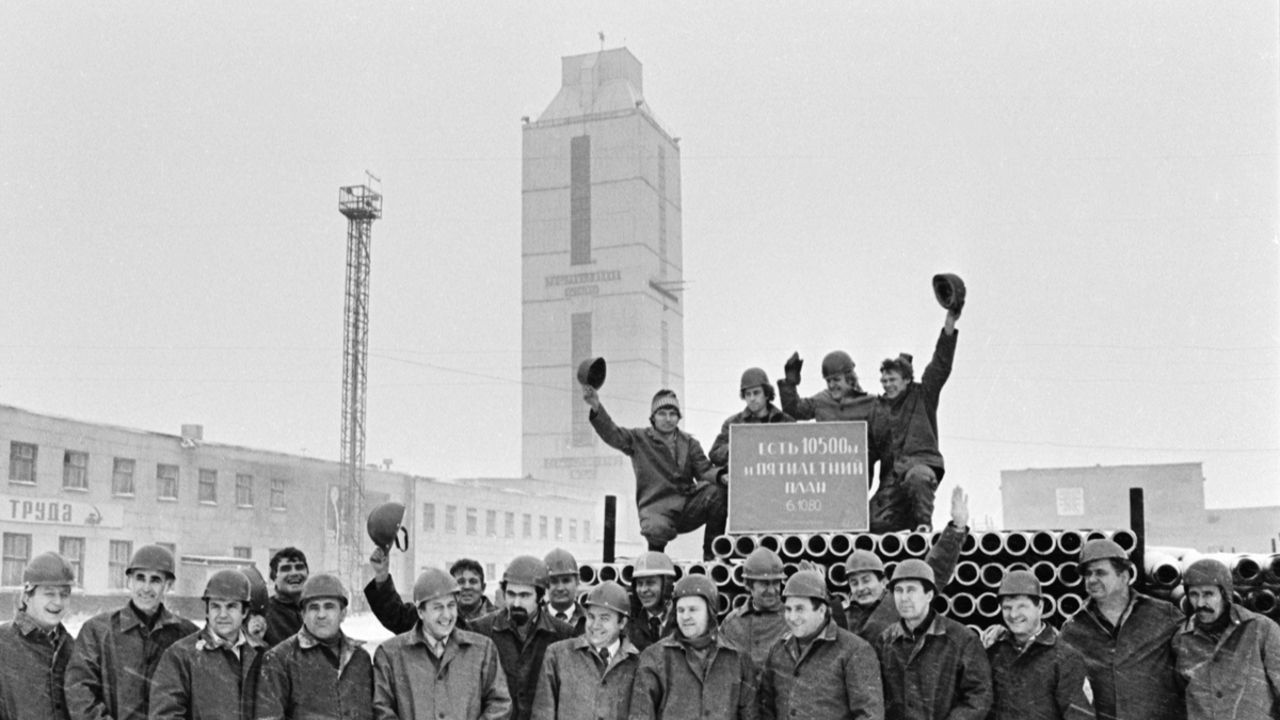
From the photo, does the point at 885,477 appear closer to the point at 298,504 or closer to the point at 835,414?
the point at 835,414

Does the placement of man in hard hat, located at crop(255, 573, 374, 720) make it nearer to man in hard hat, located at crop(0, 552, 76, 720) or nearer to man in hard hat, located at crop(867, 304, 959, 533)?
man in hard hat, located at crop(0, 552, 76, 720)

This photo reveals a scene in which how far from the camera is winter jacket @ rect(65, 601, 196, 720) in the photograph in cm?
688

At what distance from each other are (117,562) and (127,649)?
36297 millimetres

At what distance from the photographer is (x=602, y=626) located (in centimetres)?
718

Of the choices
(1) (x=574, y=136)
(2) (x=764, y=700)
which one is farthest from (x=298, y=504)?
(1) (x=574, y=136)

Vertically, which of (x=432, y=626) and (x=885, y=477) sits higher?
(x=885, y=477)

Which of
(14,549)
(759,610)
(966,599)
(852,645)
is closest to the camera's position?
(852,645)

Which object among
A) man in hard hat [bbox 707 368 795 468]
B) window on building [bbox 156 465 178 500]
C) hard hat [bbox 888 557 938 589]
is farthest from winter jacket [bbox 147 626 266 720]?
window on building [bbox 156 465 178 500]

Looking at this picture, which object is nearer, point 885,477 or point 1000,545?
point 1000,545

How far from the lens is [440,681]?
6914mm

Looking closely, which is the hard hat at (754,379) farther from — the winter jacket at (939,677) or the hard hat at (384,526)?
the winter jacket at (939,677)

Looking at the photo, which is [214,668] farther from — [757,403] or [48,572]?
[757,403]

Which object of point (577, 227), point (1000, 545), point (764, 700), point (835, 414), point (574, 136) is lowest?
point (764, 700)

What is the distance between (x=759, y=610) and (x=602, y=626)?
1209mm
